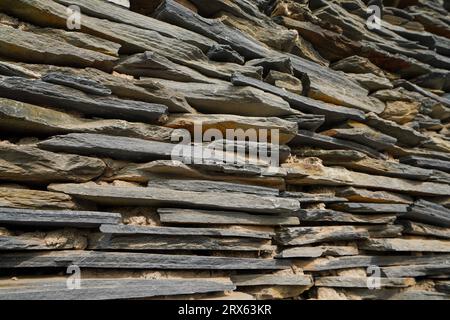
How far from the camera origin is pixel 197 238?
4.80 m

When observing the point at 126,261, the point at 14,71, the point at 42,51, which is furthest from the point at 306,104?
the point at 14,71

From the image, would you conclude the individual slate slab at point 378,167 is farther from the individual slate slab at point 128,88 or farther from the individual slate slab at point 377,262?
the individual slate slab at point 128,88

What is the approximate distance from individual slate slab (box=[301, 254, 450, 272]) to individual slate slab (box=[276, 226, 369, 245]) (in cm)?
37

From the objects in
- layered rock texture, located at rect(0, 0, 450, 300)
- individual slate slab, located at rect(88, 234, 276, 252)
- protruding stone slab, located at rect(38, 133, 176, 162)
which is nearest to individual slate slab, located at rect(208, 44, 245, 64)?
layered rock texture, located at rect(0, 0, 450, 300)

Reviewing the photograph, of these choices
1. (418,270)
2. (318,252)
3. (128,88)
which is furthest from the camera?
(418,270)

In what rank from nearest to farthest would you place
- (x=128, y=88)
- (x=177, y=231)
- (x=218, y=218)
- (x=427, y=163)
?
1. (x=177, y=231)
2. (x=128, y=88)
3. (x=218, y=218)
4. (x=427, y=163)

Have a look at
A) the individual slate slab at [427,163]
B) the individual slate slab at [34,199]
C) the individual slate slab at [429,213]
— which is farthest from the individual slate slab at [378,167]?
the individual slate slab at [34,199]

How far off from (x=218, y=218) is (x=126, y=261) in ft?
4.76

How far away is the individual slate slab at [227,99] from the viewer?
541cm

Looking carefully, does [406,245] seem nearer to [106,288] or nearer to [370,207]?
[370,207]

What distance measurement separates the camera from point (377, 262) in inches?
245
